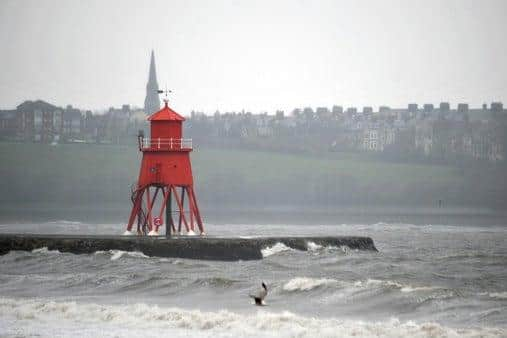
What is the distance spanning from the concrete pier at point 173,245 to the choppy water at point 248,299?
29.4 inches

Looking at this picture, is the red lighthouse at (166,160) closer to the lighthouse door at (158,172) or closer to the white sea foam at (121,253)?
the lighthouse door at (158,172)

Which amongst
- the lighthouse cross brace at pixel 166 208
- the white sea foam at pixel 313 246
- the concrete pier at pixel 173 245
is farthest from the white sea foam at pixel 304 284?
the white sea foam at pixel 313 246

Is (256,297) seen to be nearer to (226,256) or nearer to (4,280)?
(4,280)

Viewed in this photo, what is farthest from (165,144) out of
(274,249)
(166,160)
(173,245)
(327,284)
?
(327,284)

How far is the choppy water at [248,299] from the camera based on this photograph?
111ft

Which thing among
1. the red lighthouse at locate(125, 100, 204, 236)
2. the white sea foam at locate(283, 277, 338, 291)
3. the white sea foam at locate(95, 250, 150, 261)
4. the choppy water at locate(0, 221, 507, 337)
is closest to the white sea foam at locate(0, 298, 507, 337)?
the choppy water at locate(0, 221, 507, 337)

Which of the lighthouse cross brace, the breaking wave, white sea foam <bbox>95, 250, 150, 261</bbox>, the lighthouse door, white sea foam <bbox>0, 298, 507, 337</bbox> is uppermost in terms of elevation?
the lighthouse door

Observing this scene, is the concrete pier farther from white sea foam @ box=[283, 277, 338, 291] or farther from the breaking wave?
white sea foam @ box=[283, 277, 338, 291]

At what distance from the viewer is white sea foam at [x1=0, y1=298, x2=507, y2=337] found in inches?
1281

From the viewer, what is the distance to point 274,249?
5978cm

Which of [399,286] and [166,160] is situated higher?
[166,160]

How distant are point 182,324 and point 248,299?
5.44m

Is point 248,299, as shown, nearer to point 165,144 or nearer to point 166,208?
point 166,208

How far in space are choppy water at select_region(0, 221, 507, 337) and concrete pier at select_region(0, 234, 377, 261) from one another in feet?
2.45
